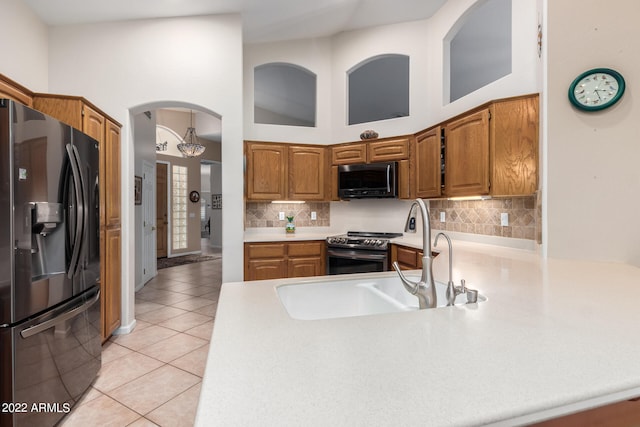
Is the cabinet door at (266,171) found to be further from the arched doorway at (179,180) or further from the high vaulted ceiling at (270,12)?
the arched doorway at (179,180)

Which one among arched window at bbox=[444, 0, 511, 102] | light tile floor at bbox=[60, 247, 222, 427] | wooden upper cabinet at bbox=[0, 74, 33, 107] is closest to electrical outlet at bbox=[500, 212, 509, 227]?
arched window at bbox=[444, 0, 511, 102]

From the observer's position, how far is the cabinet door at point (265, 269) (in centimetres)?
359

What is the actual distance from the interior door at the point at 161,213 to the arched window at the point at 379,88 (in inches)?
182

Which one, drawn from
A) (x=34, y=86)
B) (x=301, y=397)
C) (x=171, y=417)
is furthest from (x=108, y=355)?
(x=301, y=397)

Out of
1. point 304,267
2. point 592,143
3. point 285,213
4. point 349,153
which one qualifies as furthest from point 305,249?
point 592,143

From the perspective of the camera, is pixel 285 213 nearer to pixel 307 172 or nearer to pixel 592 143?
pixel 307 172

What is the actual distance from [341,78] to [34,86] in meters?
3.36

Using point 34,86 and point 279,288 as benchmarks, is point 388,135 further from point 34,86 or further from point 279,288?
point 34,86

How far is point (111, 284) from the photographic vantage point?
276cm

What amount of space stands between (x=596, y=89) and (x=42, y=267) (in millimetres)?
3450

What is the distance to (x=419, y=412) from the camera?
0.50 meters

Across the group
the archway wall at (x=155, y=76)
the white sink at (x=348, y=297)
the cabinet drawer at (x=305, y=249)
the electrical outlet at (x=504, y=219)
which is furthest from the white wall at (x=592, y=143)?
the archway wall at (x=155, y=76)

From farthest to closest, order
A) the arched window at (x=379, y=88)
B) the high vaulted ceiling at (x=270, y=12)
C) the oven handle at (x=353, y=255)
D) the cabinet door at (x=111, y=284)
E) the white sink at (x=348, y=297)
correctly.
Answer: the arched window at (x=379, y=88) < the oven handle at (x=353, y=255) < the high vaulted ceiling at (x=270, y=12) < the cabinet door at (x=111, y=284) < the white sink at (x=348, y=297)

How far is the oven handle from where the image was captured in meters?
3.55
